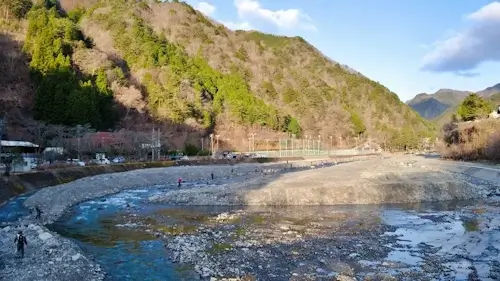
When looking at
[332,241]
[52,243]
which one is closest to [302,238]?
[332,241]

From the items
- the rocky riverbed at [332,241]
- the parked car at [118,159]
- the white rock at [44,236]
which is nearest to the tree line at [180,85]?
the parked car at [118,159]

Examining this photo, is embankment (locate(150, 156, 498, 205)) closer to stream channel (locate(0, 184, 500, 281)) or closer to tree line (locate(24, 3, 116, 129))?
stream channel (locate(0, 184, 500, 281))

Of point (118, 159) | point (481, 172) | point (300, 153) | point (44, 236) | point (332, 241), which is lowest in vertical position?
point (332, 241)

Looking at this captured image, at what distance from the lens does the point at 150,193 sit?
1542 inches

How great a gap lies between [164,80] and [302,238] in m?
84.7

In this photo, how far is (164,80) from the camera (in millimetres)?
99375

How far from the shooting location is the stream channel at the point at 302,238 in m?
15.3

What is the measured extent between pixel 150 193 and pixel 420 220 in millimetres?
24119

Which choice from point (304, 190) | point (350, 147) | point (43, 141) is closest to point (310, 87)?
point (350, 147)

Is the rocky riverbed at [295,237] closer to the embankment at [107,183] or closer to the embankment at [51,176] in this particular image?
the embankment at [107,183]

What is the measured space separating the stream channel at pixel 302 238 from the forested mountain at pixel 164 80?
45.0 meters

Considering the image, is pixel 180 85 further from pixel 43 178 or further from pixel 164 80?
pixel 43 178

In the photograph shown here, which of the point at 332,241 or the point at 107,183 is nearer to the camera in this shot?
the point at 332,241

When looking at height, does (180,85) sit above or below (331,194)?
above
